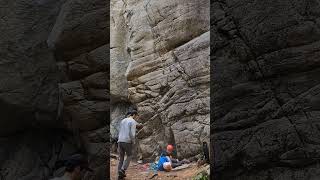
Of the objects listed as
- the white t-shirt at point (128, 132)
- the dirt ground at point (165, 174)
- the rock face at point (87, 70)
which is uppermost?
the rock face at point (87, 70)

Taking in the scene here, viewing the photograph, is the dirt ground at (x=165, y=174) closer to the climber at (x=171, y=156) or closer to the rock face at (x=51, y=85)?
the climber at (x=171, y=156)

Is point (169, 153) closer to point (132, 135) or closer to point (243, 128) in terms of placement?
point (132, 135)

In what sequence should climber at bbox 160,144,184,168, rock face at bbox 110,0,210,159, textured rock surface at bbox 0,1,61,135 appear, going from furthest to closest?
rock face at bbox 110,0,210,159 < climber at bbox 160,144,184,168 < textured rock surface at bbox 0,1,61,135

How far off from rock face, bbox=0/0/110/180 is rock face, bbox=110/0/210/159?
18.3 ft

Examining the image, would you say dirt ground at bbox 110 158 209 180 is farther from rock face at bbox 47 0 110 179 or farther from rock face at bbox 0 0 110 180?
rock face at bbox 47 0 110 179

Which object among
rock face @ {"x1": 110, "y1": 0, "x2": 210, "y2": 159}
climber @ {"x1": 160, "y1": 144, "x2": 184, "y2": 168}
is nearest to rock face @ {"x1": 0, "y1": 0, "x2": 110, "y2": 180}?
climber @ {"x1": 160, "y1": 144, "x2": 184, "y2": 168}

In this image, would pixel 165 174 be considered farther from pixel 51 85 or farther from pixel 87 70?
pixel 87 70

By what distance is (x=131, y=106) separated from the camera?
16422 mm

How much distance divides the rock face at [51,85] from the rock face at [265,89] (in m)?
2.02

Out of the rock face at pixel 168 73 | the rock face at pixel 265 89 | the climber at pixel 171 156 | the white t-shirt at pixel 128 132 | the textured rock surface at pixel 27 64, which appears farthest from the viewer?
the rock face at pixel 168 73

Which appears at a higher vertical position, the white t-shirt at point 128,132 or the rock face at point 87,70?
the rock face at point 87,70

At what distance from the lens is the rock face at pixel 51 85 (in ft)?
25.7

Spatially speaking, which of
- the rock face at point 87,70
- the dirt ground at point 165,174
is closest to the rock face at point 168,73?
the dirt ground at point 165,174

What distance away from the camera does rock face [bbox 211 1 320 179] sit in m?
6.12
